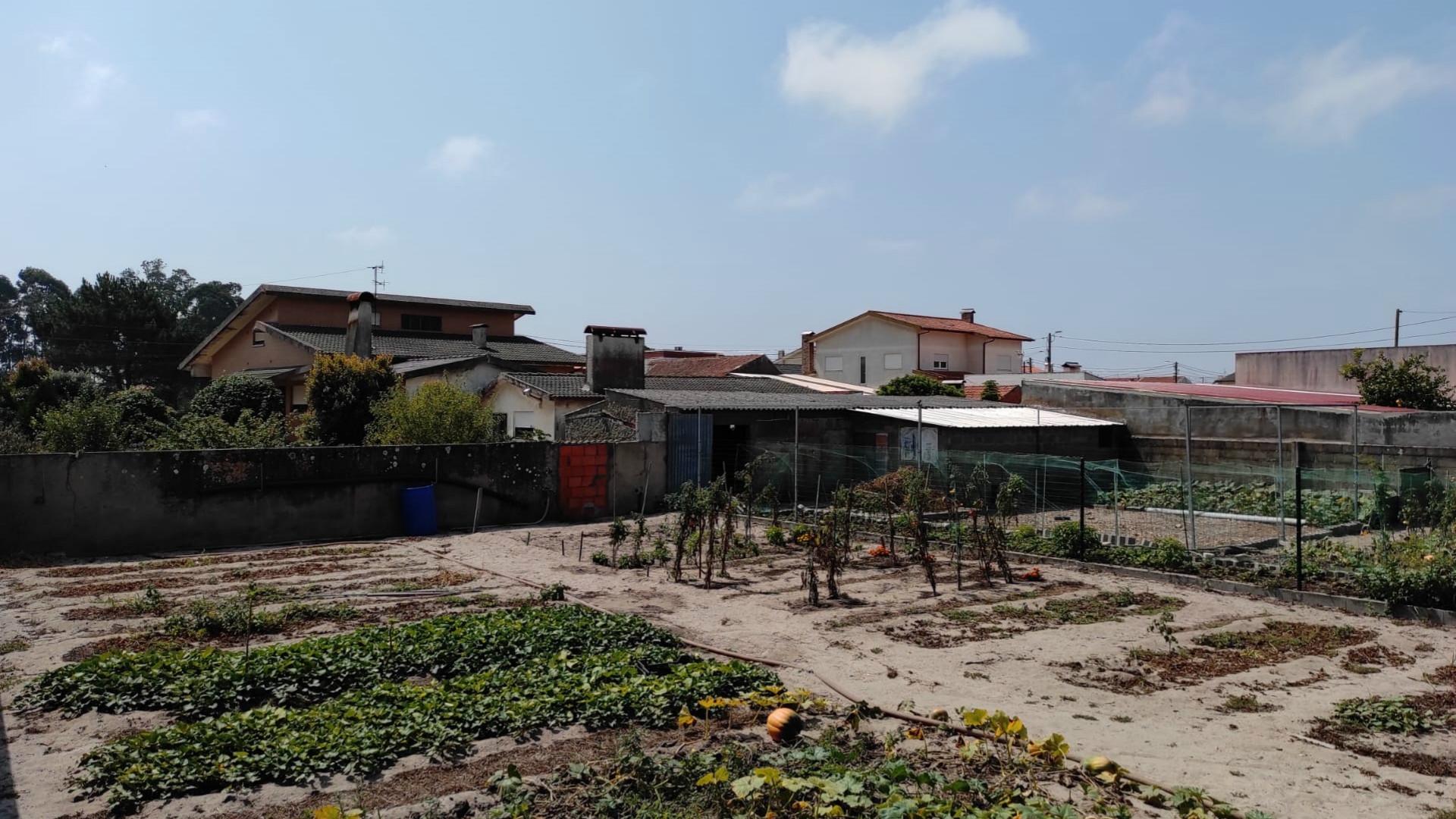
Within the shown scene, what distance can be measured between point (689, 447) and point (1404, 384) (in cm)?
2190

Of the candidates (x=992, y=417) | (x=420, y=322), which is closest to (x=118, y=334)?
(x=420, y=322)

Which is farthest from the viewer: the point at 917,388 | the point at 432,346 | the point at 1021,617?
the point at 432,346

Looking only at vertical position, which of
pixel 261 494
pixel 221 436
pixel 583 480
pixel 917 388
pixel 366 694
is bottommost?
pixel 366 694

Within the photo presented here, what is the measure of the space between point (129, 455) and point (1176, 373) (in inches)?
2726

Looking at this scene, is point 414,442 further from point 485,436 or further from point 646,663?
point 646,663

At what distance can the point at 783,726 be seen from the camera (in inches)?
263

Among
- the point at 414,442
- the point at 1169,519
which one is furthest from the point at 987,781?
the point at 414,442

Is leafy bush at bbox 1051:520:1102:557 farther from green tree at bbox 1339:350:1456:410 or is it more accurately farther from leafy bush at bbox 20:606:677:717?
green tree at bbox 1339:350:1456:410

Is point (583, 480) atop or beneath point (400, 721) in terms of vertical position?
atop

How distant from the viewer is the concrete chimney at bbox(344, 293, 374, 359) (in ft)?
102

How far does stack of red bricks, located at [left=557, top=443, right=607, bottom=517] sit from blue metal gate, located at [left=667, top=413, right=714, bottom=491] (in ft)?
5.75

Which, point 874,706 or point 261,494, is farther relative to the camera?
point 261,494

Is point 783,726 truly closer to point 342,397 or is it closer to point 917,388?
point 342,397

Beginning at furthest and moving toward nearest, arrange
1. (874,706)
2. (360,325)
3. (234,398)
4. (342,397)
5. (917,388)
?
(917,388) → (360,325) → (234,398) → (342,397) → (874,706)
